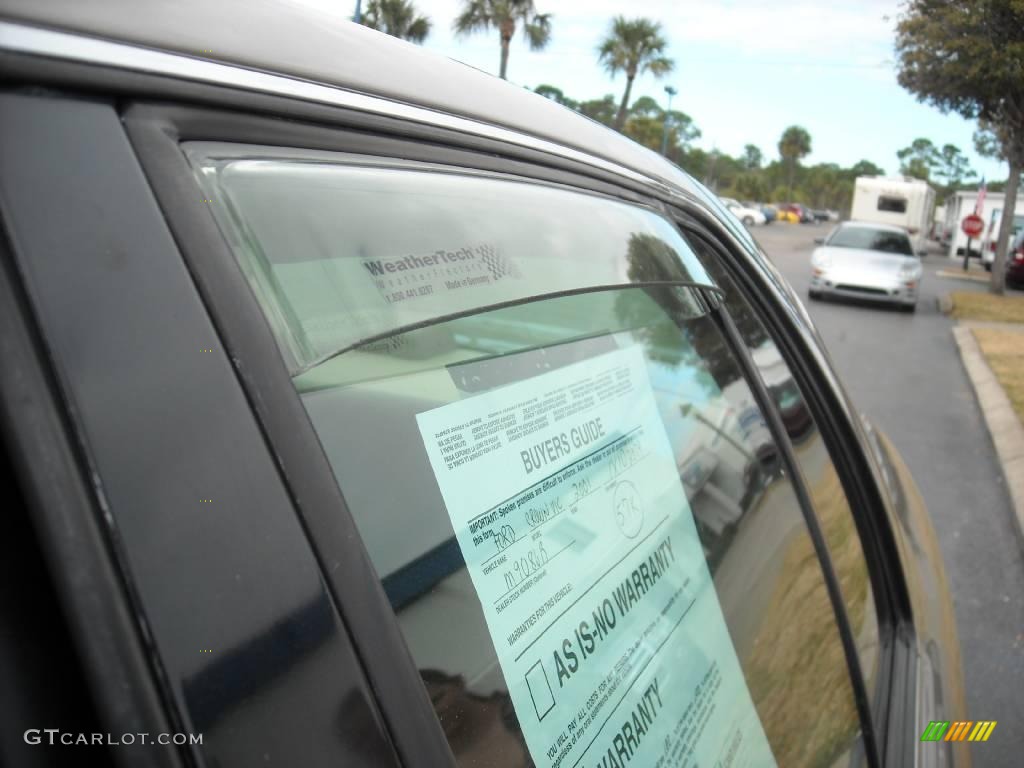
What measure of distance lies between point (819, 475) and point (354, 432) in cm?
136

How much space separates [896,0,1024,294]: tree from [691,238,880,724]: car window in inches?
327

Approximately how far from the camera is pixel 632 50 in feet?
124

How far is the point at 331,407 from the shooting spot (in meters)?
0.78

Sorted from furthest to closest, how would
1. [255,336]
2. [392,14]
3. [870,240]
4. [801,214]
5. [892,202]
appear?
1. [801,214]
2. [892,202]
3. [870,240]
4. [392,14]
5. [255,336]

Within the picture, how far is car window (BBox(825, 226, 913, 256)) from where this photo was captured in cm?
1518

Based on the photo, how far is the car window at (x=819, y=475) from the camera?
1.73 metres

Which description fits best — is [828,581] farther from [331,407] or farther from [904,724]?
[331,407]

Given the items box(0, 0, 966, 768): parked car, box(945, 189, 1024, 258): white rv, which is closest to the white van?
box(945, 189, 1024, 258): white rv

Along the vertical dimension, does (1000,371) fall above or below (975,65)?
below

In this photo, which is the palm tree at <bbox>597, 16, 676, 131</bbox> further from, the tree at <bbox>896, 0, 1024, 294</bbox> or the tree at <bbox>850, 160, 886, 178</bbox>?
the tree at <bbox>850, 160, 886, 178</bbox>

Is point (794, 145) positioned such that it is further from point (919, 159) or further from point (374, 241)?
point (374, 241)

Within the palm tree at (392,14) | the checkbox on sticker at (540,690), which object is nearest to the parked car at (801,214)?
the palm tree at (392,14)

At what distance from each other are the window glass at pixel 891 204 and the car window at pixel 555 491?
31.6m

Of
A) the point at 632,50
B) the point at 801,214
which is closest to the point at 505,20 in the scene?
the point at 632,50
